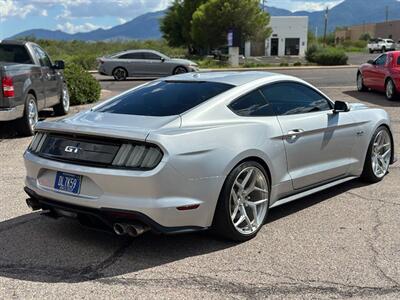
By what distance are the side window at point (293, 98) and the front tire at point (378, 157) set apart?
937mm

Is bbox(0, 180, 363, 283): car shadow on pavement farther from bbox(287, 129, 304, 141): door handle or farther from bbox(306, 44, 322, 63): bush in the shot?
bbox(306, 44, 322, 63): bush

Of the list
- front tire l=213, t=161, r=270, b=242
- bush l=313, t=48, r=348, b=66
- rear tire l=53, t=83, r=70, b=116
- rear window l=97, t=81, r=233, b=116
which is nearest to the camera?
front tire l=213, t=161, r=270, b=242

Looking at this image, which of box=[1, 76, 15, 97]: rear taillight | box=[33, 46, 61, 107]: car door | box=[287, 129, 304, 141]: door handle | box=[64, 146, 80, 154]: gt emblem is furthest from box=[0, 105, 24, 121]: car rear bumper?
box=[287, 129, 304, 141]: door handle

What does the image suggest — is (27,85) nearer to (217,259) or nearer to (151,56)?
(217,259)

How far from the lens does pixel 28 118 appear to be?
10.3 metres

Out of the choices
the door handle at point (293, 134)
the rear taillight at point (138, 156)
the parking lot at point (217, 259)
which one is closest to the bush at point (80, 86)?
the parking lot at point (217, 259)

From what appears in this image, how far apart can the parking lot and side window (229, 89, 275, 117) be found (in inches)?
42.9

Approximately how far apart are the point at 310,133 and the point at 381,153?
1848mm

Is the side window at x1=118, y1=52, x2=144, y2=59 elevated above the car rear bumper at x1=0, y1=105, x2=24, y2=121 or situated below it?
below

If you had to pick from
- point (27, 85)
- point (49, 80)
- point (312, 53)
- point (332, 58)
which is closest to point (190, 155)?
point (27, 85)

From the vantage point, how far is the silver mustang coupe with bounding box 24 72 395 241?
429cm

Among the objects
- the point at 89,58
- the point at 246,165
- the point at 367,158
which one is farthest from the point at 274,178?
the point at 89,58

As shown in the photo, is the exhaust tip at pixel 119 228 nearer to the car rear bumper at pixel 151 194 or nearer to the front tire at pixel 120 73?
the car rear bumper at pixel 151 194

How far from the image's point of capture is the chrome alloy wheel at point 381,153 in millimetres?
6758
